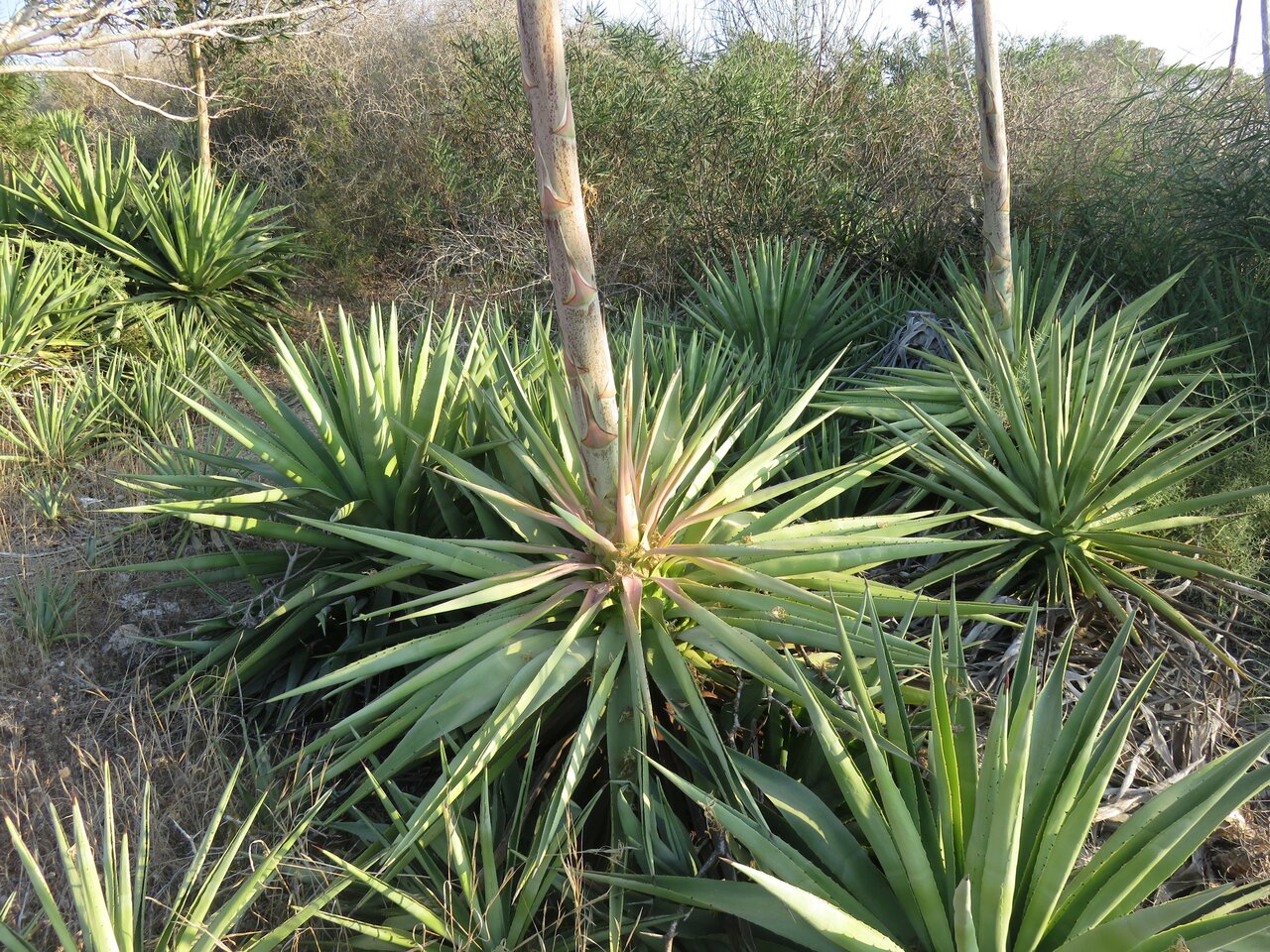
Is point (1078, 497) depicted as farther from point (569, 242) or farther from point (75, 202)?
point (75, 202)

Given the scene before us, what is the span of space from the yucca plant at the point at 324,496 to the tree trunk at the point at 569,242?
0.79 metres

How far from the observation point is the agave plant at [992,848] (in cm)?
151

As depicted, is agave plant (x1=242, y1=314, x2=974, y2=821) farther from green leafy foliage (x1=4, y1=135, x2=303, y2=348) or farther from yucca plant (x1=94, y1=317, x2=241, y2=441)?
green leafy foliage (x1=4, y1=135, x2=303, y2=348)

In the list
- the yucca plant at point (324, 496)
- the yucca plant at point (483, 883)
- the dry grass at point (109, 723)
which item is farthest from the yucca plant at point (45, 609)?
A: the yucca plant at point (483, 883)

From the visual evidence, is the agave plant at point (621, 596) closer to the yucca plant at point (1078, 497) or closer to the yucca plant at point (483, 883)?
the yucca plant at point (483, 883)

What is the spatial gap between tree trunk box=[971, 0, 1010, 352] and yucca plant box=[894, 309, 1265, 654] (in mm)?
968

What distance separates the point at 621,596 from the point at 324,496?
1.33 metres

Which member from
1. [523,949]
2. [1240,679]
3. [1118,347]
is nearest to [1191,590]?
[1240,679]

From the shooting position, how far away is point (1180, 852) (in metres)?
1.63

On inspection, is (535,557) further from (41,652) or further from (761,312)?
(761,312)

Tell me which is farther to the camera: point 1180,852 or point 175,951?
point 175,951

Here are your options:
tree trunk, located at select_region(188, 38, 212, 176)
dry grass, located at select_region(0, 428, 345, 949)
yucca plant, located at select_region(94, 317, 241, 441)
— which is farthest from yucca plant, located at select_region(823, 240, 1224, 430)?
tree trunk, located at select_region(188, 38, 212, 176)

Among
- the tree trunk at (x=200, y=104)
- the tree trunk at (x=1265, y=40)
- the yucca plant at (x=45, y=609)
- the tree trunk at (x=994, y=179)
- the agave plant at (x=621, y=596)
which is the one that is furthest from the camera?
the tree trunk at (x=200, y=104)

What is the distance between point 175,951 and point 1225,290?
206 inches
